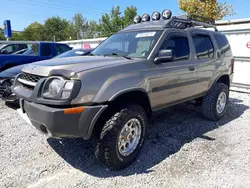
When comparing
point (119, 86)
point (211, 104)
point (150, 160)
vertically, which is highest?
point (119, 86)

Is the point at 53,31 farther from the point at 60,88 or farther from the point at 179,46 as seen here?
the point at 60,88

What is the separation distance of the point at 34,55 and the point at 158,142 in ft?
20.1

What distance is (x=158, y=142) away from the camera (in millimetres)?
3785

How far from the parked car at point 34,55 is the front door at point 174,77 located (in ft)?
18.9

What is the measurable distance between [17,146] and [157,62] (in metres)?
2.53

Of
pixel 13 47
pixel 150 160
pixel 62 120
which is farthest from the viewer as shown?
pixel 13 47

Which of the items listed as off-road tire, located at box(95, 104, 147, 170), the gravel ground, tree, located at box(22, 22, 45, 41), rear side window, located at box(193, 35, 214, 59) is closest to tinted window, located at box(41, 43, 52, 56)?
the gravel ground

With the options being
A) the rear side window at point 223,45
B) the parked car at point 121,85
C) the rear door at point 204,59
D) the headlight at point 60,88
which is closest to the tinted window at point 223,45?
the rear side window at point 223,45

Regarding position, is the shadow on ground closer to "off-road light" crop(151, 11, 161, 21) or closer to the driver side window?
the driver side window

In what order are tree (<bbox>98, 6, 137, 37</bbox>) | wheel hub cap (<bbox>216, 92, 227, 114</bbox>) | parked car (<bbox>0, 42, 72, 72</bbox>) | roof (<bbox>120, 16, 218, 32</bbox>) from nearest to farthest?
roof (<bbox>120, 16, 218, 32</bbox>), wheel hub cap (<bbox>216, 92, 227, 114</bbox>), parked car (<bbox>0, 42, 72, 72</bbox>), tree (<bbox>98, 6, 137, 37</bbox>)

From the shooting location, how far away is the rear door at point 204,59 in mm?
4293

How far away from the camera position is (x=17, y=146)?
3564 mm

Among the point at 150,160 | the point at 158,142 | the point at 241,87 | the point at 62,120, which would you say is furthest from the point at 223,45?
the point at 62,120

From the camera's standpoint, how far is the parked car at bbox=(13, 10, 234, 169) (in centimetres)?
252
